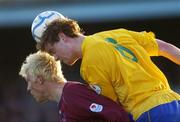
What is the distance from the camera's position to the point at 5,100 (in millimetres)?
11984

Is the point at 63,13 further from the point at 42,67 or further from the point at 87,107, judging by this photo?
the point at 87,107

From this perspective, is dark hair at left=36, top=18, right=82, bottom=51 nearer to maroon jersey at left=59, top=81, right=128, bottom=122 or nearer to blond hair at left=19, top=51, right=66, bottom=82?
blond hair at left=19, top=51, right=66, bottom=82

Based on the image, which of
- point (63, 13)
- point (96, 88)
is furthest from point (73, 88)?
point (63, 13)

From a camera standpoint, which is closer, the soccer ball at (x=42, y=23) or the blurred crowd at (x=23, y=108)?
the soccer ball at (x=42, y=23)

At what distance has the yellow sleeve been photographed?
5.27m

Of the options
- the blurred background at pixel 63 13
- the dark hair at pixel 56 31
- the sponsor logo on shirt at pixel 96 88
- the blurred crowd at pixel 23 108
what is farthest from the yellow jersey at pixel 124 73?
the blurred crowd at pixel 23 108

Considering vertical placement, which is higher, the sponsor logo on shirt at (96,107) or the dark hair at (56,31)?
the dark hair at (56,31)

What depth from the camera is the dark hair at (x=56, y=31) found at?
516 centimetres

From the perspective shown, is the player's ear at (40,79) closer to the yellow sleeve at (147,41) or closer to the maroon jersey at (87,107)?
the maroon jersey at (87,107)

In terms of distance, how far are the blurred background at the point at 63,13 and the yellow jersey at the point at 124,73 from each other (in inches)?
224

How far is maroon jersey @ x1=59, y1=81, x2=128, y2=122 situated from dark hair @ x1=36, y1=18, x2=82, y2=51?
328mm

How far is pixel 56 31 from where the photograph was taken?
5180 millimetres

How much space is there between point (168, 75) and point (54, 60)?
746 cm

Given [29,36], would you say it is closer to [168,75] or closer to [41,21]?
[168,75]
